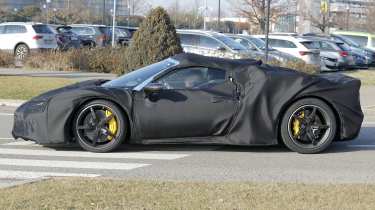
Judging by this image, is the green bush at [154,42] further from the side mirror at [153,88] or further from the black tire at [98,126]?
the black tire at [98,126]

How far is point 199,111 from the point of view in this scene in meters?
9.16

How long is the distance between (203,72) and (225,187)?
2.93 metres

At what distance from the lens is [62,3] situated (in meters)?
75.9

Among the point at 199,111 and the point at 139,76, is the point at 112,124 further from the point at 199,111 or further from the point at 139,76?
the point at 199,111

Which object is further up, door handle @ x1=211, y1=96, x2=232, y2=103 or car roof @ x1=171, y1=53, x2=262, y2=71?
car roof @ x1=171, y1=53, x2=262, y2=71

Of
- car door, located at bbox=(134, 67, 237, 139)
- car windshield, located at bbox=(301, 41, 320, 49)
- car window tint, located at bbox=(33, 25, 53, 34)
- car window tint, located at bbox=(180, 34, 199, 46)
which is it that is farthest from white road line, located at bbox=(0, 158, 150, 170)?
car windshield, located at bbox=(301, 41, 320, 49)

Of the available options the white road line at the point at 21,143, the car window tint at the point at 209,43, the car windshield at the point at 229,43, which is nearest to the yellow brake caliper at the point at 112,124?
the white road line at the point at 21,143

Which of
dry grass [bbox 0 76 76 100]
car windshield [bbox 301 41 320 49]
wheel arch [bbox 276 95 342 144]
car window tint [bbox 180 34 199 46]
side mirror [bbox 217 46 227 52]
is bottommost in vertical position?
dry grass [bbox 0 76 76 100]

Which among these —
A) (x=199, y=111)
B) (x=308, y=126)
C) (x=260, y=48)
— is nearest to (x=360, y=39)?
(x=260, y=48)

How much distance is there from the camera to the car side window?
9.34m

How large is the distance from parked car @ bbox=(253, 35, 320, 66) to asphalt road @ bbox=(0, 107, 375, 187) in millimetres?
17937

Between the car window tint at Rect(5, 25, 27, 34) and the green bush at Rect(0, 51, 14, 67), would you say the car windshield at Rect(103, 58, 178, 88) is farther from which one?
the car window tint at Rect(5, 25, 27, 34)

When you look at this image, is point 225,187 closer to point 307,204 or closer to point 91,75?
point 307,204

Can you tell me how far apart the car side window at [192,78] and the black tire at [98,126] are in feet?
2.49
